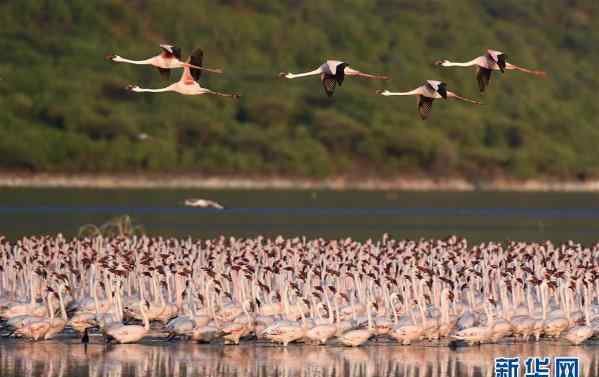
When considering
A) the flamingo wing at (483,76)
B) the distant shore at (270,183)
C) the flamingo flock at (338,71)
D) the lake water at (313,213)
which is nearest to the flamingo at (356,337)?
the flamingo flock at (338,71)

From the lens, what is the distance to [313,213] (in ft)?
240

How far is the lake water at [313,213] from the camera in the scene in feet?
194

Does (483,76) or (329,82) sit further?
(483,76)

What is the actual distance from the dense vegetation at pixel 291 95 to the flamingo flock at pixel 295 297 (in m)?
70.3

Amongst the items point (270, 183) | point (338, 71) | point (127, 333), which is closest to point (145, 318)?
point (127, 333)

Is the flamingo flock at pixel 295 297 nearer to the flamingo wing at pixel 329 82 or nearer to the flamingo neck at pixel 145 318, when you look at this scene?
the flamingo neck at pixel 145 318

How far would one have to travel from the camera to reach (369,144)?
4316 inches

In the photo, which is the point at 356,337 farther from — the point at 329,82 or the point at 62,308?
the point at 62,308

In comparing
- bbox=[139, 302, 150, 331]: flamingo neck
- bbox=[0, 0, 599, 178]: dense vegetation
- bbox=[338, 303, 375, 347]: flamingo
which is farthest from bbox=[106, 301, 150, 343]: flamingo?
bbox=[0, 0, 599, 178]: dense vegetation

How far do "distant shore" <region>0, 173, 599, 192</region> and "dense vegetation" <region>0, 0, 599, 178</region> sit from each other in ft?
2.18

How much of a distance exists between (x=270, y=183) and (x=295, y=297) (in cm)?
8008

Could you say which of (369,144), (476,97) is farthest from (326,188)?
(476,97)

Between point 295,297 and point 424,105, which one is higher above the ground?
point 424,105

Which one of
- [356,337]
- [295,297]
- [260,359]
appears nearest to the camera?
[260,359]
